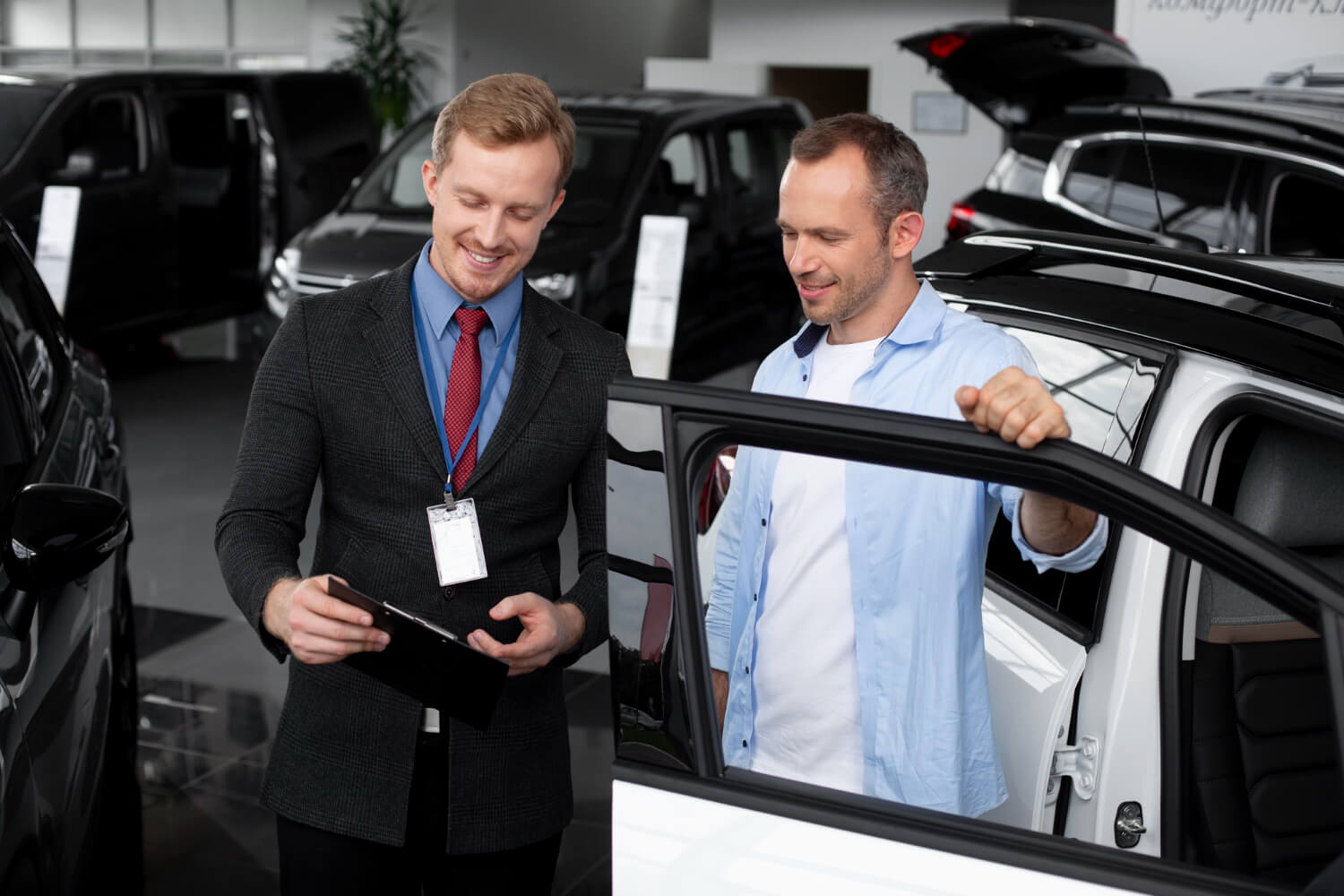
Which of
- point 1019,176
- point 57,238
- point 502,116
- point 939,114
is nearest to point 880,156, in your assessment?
point 502,116

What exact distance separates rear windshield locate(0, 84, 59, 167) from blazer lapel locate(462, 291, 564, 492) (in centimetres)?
676

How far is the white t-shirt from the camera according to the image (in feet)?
5.92

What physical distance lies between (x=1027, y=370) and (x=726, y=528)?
48 cm

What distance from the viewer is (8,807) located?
186 centimetres

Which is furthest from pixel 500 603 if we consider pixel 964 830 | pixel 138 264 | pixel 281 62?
pixel 281 62

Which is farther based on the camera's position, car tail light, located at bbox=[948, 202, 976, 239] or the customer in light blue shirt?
car tail light, located at bbox=[948, 202, 976, 239]

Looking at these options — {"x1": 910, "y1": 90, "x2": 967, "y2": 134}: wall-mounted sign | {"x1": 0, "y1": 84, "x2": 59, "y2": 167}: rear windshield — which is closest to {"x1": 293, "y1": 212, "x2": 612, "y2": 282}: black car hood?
{"x1": 0, "y1": 84, "x2": 59, "y2": 167}: rear windshield

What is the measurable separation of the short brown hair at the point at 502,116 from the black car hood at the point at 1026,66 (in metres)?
4.28

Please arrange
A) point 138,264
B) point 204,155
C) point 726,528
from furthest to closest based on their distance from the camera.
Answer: point 204,155
point 138,264
point 726,528

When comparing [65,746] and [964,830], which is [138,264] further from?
[964,830]

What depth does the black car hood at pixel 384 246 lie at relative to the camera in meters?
6.78

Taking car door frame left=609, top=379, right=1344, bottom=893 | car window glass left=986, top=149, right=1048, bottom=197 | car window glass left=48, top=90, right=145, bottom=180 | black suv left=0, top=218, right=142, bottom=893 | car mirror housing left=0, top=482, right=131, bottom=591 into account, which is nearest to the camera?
car door frame left=609, top=379, right=1344, bottom=893

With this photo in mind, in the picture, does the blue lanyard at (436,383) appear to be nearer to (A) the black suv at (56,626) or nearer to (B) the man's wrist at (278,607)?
(B) the man's wrist at (278,607)

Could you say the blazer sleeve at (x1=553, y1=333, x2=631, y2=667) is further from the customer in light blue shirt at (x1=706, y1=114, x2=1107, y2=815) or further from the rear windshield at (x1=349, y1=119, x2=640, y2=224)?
the rear windshield at (x1=349, y1=119, x2=640, y2=224)
